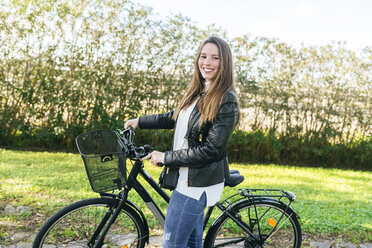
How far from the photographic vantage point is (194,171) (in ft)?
7.33

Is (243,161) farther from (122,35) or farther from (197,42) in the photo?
(122,35)

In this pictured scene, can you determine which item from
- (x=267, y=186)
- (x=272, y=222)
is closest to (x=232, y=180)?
(x=272, y=222)

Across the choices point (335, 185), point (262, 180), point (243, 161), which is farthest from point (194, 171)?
point (243, 161)

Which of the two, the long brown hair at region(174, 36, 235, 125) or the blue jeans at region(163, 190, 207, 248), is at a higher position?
the long brown hair at region(174, 36, 235, 125)

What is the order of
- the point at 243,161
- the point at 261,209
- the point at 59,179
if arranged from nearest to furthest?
the point at 261,209, the point at 59,179, the point at 243,161

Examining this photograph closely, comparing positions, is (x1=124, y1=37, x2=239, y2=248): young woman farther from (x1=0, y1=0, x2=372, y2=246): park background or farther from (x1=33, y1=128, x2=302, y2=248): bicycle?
(x1=0, y1=0, x2=372, y2=246): park background

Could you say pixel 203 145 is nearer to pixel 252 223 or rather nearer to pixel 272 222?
pixel 252 223

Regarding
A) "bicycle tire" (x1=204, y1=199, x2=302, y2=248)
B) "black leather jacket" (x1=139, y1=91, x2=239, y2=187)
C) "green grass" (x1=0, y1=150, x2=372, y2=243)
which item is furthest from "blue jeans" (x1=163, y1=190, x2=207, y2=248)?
"green grass" (x1=0, y1=150, x2=372, y2=243)

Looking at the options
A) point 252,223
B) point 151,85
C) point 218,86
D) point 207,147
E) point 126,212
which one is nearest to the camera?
point 207,147

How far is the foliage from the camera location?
7.89 m

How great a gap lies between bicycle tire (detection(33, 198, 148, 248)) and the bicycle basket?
9.2 inches

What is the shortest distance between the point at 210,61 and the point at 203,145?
1.87 ft

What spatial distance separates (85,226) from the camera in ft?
9.38

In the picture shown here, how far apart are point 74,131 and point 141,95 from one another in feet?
5.79
